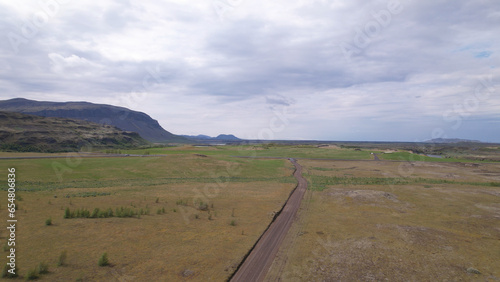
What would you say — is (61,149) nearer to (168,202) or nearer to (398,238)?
(168,202)

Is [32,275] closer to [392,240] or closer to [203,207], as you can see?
[203,207]

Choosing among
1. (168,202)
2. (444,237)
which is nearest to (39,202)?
(168,202)

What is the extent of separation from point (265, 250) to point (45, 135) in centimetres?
11098

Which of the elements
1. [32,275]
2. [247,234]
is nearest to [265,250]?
[247,234]

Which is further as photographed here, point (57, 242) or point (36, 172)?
point (36, 172)

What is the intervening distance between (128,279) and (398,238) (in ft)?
53.6

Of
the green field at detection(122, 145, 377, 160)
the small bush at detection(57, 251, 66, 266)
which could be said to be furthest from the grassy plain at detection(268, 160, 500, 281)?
the green field at detection(122, 145, 377, 160)

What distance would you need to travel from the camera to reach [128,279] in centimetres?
1056

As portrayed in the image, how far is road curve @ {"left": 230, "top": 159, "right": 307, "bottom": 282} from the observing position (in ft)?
38.2

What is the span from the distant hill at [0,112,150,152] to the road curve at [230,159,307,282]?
92.4m

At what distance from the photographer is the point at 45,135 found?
3629 inches

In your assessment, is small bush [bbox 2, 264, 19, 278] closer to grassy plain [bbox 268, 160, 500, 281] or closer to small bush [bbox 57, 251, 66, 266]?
small bush [bbox 57, 251, 66, 266]

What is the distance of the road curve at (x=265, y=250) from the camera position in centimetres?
1163

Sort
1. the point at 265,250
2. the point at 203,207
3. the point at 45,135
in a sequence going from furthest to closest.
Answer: the point at 45,135 < the point at 203,207 < the point at 265,250
